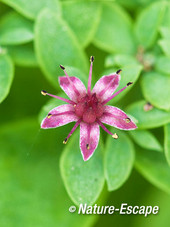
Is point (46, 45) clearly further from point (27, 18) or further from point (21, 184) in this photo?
point (21, 184)

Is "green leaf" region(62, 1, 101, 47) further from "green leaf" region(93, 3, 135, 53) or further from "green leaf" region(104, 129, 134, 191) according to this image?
"green leaf" region(104, 129, 134, 191)

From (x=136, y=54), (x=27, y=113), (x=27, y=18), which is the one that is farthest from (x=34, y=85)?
(x=136, y=54)

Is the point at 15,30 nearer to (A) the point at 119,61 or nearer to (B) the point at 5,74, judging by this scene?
(B) the point at 5,74

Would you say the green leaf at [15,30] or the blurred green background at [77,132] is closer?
the blurred green background at [77,132]

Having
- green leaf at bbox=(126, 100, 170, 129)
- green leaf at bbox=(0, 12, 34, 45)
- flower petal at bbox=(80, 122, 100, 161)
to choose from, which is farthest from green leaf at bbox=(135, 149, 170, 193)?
green leaf at bbox=(0, 12, 34, 45)

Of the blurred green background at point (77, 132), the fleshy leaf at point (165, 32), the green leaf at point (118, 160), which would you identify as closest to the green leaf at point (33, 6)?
the blurred green background at point (77, 132)

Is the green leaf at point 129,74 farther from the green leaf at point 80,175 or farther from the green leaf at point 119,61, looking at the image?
the green leaf at point 80,175

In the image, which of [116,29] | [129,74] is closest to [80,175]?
[129,74]
